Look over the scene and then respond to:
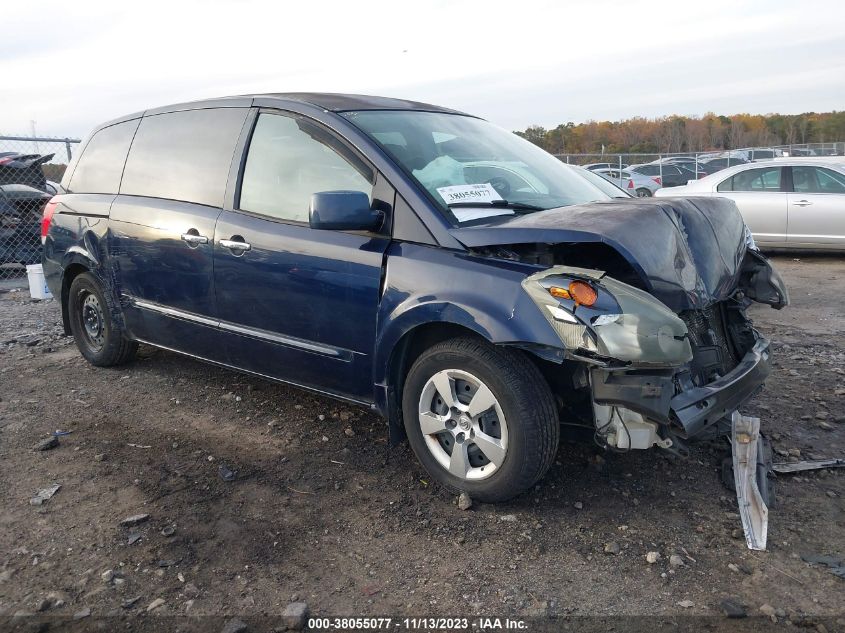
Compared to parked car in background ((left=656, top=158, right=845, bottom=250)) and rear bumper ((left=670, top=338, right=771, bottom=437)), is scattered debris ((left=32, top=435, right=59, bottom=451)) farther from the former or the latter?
parked car in background ((left=656, top=158, right=845, bottom=250))

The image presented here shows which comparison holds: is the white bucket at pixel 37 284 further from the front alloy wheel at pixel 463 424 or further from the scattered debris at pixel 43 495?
the front alloy wheel at pixel 463 424

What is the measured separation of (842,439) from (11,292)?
914 cm

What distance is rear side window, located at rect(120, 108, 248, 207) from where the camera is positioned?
4.16m

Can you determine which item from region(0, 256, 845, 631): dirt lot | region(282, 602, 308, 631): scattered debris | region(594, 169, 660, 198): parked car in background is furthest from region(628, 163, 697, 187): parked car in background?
region(282, 602, 308, 631): scattered debris

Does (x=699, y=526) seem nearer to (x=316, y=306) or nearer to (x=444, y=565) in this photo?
(x=444, y=565)

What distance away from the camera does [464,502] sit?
3.24 m

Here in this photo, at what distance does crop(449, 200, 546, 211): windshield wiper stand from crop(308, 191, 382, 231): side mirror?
16.6 inches

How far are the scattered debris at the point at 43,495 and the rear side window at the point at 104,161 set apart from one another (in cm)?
212

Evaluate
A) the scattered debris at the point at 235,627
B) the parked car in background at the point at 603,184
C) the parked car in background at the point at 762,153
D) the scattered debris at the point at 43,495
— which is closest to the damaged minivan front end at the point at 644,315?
the parked car in background at the point at 603,184

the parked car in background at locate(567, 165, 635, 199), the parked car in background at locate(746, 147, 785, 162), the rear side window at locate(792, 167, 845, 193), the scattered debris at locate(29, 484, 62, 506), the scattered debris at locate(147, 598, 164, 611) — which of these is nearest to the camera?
the scattered debris at locate(147, 598, 164, 611)

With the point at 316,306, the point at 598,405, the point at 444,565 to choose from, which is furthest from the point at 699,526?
the point at 316,306

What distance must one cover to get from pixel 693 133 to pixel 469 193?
63792mm

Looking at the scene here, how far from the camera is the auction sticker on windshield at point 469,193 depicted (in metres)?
3.47

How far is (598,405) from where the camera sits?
9.84 ft
